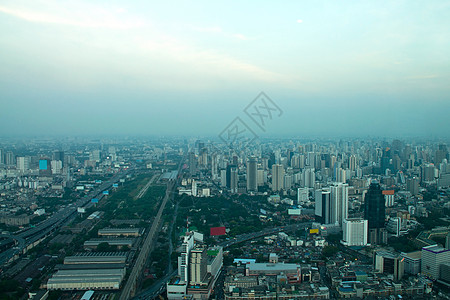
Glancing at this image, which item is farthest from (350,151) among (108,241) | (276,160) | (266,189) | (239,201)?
(108,241)

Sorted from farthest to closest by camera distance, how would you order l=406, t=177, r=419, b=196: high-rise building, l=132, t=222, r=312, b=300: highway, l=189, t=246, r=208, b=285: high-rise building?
l=406, t=177, r=419, b=196: high-rise building → l=132, t=222, r=312, b=300: highway → l=189, t=246, r=208, b=285: high-rise building

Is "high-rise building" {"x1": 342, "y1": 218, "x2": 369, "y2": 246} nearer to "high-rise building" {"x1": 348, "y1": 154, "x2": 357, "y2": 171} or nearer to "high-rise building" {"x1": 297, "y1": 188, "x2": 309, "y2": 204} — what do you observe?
"high-rise building" {"x1": 297, "y1": 188, "x2": 309, "y2": 204}

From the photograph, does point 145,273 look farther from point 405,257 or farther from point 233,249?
point 405,257

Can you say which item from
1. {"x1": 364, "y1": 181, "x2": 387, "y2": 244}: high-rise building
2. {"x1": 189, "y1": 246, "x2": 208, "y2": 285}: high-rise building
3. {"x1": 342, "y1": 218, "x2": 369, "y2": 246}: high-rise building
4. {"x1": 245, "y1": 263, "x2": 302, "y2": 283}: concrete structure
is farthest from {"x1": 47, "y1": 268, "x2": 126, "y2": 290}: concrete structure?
{"x1": 364, "y1": 181, "x2": 387, "y2": 244}: high-rise building

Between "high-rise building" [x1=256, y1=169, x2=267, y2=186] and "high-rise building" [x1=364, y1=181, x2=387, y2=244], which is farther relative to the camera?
"high-rise building" [x1=256, y1=169, x2=267, y2=186]

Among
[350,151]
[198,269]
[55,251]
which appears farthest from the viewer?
[350,151]

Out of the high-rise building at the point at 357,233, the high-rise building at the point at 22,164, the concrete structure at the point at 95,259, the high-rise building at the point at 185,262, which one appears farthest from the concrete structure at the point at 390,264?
the high-rise building at the point at 22,164

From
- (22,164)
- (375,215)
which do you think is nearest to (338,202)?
(375,215)

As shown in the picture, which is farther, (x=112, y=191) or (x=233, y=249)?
(x=112, y=191)

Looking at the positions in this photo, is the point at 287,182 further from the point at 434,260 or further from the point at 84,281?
the point at 84,281
